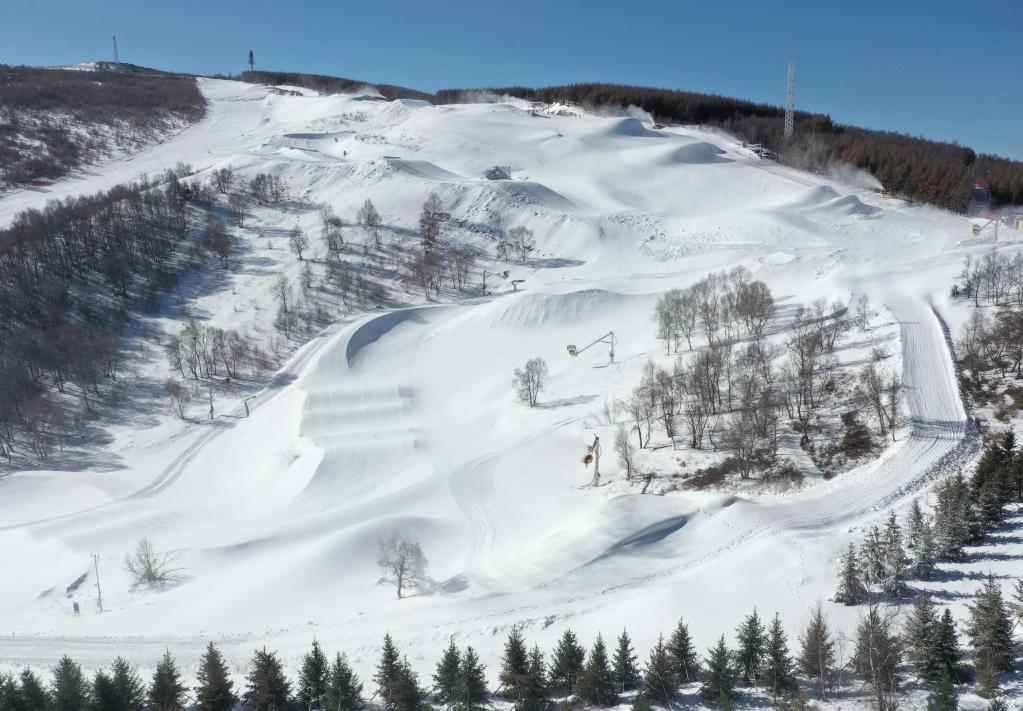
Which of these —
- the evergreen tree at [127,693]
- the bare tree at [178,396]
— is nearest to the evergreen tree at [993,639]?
the evergreen tree at [127,693]

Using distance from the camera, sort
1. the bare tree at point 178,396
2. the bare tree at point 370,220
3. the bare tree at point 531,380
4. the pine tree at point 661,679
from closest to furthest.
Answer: the pine tree at point 661,679, the bare tree at point 531,380, the bare tree at point 178,396, the bare tree at point 370,220

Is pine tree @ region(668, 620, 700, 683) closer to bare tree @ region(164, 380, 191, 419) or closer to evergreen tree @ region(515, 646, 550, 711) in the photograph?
evergreen tree @ region(515, 646, 550, 711)

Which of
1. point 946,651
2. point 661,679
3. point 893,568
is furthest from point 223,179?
point 946,651

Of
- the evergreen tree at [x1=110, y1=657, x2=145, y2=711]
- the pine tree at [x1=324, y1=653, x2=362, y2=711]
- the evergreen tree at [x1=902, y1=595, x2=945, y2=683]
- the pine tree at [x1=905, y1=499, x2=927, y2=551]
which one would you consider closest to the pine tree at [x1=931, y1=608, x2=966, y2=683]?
the evergreen tree at [x1=902, y1=595, x2=945, y2=683]

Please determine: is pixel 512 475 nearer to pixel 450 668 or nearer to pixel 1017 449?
pixel 450 668

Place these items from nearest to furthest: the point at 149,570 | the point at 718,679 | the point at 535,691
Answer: the point at 718,679, the point at 535,691, the point at 149,570

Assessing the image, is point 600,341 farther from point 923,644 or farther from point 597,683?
point 923,644

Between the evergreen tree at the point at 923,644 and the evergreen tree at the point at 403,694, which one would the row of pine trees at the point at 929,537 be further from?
the evergreen tree at the point at 403,694
